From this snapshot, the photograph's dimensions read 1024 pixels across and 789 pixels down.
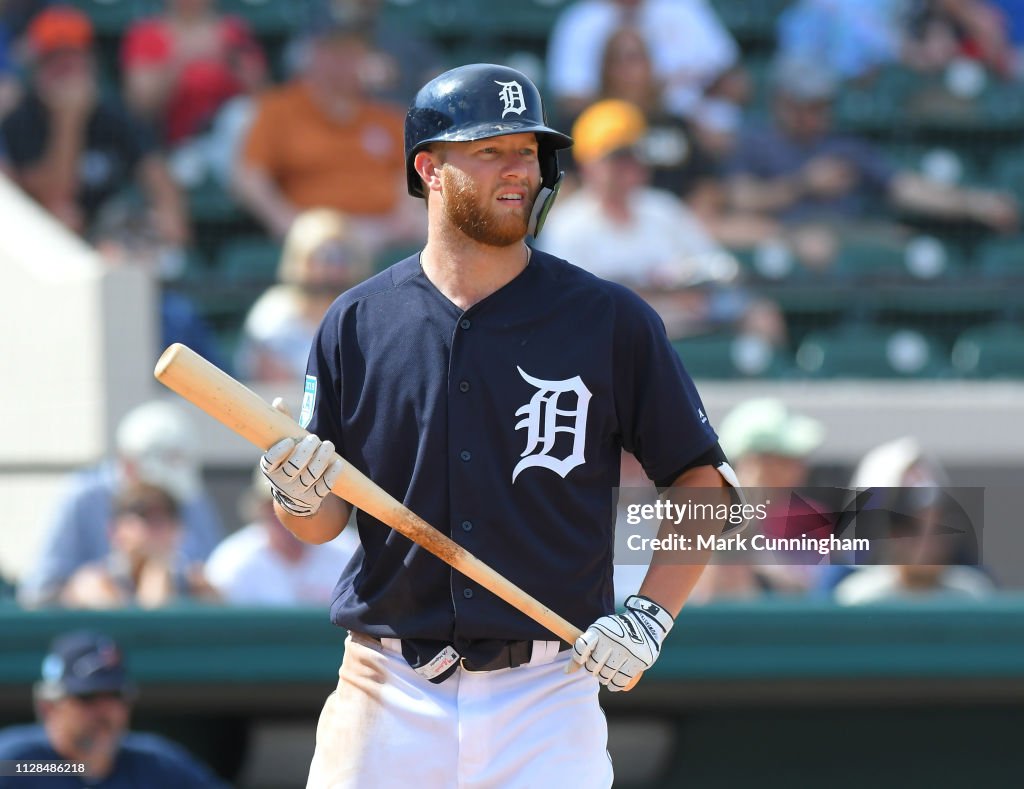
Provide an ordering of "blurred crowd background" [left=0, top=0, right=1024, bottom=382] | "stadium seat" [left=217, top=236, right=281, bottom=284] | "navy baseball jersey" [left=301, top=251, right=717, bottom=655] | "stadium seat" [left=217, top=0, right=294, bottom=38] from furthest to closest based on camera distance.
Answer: "stadium seat" [left=217, top=0, right=294, bottom=38] → "stadium seat" [left=217, top=236, right=281, bottom=284] → "blurred crowd background" [left=0, top=0, right=1024, bottom=382] → "navy baseball jersey" [left=301, top=251, right=717, bottom=655]

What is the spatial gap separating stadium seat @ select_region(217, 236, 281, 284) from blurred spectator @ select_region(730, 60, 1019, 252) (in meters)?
2.19

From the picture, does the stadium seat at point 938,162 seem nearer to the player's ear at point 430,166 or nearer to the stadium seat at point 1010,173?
the stadium seat at point 1010,173

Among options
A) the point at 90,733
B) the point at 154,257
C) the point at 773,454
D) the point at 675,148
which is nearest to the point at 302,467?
the point at 90,733

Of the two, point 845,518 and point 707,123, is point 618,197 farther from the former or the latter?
point 845,518

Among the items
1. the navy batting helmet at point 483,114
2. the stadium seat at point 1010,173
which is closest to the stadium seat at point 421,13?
the stadium seat at point 1010,173

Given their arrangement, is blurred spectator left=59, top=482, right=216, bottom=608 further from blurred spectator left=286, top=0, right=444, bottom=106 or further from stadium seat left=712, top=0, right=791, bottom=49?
stadium seat left=712, top=0, right=791, bottom=49

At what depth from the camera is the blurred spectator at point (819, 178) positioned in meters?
8.49

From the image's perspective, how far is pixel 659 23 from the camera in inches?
346

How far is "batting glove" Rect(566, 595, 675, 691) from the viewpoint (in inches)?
119

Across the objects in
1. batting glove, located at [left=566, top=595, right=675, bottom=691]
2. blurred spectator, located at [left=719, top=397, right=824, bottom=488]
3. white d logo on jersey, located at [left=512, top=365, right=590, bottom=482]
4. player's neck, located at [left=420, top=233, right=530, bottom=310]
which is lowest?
batting glove, located at [left=566, top=595, right=675, bottom=691]

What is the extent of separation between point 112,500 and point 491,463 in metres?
3.22

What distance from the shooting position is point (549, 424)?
3.11m

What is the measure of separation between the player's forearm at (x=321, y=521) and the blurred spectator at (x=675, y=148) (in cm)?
503

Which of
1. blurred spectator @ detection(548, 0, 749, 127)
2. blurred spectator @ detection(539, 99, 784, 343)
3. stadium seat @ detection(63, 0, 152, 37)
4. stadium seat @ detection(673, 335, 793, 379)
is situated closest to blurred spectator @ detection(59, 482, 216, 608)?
blurred spectator @ detection(539, 99, 784, 343)
